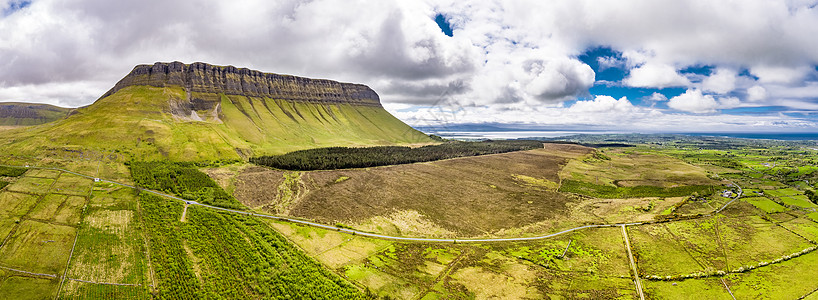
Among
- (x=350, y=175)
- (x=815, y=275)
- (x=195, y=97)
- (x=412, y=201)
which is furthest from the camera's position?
(x=195, y=97)

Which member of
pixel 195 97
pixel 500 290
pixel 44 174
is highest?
pixel 195 97

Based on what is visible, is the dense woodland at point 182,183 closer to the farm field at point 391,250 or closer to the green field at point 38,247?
the farm field at point 391,250

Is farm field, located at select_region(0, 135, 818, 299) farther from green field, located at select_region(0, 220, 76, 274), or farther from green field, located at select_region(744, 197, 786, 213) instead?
green field, located at select_region(744, 197, 786, 213)

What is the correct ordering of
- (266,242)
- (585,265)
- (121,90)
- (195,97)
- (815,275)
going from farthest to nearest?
(195,97) < (121,90) < (266,242) < (585,265) < (815,275)

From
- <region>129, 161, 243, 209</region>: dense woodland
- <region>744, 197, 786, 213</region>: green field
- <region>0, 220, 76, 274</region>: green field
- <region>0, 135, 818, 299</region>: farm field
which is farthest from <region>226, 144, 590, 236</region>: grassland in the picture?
<region>744, 197, 786, 213</region>: green field

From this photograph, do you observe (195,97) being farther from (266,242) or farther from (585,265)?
(585,265)

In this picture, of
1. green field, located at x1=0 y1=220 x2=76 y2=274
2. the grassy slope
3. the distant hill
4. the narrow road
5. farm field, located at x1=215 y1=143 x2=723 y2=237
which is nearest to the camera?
the narrow road

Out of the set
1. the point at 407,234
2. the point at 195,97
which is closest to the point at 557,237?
the point at 407,234

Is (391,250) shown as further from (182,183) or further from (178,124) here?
(178,124)

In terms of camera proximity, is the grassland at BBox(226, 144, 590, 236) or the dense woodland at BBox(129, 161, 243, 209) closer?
the grassland at BBox(226, 144, 590, 236)

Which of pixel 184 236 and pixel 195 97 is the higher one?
pixel 195 97
